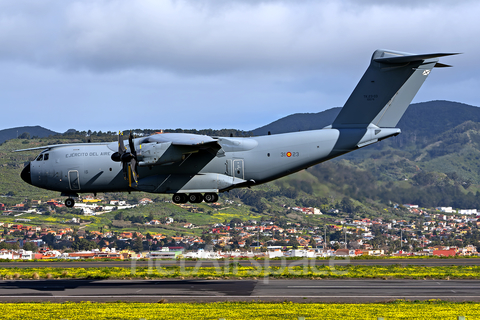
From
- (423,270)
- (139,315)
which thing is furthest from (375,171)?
(139,315)

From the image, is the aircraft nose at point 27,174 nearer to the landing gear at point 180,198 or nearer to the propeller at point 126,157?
the propeller at point 126,157

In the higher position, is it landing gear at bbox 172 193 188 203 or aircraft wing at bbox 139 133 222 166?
aircraft wing at bbox 139 133 222 166

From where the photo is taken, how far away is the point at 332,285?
32625 mm

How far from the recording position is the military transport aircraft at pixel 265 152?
103 ft

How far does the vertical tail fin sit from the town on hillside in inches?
2359

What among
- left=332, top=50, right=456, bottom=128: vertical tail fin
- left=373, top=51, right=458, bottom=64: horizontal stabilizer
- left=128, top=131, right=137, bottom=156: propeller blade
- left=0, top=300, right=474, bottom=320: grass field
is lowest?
left=0, top=300, right=474, bottom=320: grass field

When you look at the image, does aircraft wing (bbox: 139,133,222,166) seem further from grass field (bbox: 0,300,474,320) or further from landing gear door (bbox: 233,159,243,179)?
grass field (bbox: 0,300,474,320)

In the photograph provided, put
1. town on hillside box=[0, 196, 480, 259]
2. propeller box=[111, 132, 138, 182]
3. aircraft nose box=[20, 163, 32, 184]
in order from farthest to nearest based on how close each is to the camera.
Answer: town on hillside box=[0, 196, 480, 259], aircraft nose box=[20, 163, 32, 184], propeller box=[111, 132, 138, 182]

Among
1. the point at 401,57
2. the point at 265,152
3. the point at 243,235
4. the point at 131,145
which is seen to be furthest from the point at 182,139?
the point at 243,235

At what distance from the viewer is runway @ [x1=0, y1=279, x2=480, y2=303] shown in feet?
90.1

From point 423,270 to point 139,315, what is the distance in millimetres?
28249

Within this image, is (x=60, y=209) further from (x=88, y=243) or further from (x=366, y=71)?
(x=366, y=71)

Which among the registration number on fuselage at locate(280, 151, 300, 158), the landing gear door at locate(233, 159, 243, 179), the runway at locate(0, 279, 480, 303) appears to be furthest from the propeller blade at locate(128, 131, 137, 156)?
the registration number on fuselage at locate(280, 151, 300, 158)

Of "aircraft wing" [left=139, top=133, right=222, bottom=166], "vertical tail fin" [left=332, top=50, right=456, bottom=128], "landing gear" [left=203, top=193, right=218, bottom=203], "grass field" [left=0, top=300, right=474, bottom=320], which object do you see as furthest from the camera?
"landing gear" [left=203, top=193, right=218, bottom=203]
